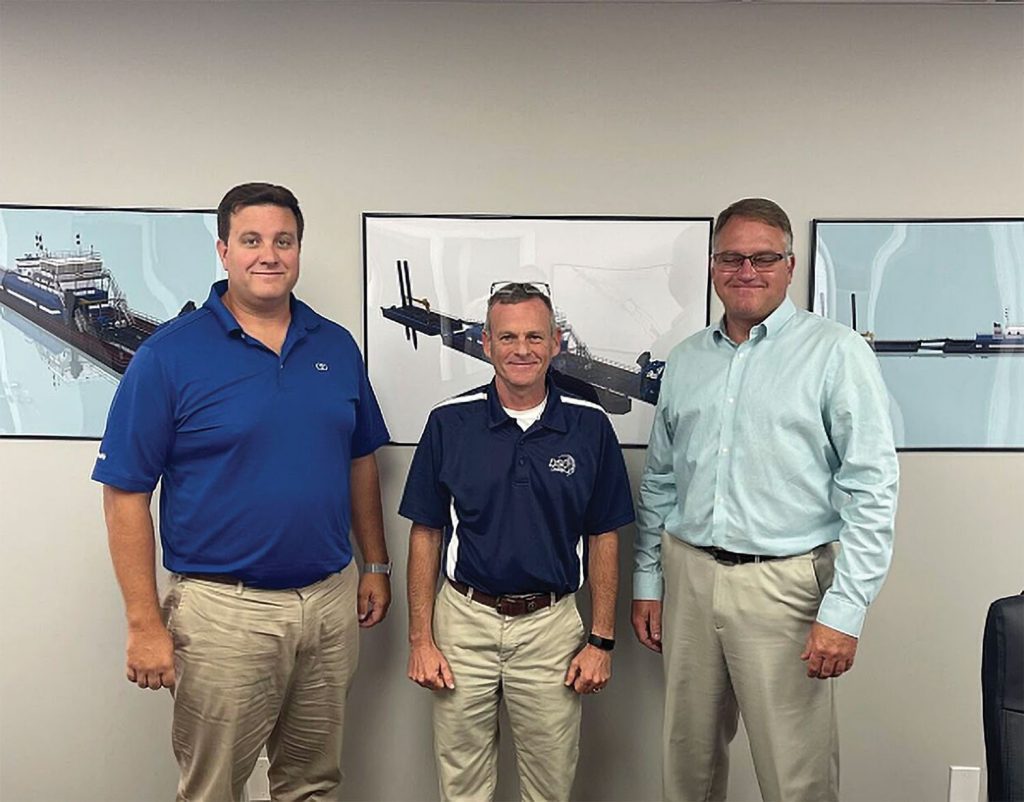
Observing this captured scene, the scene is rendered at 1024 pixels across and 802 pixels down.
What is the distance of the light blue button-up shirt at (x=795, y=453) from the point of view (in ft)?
6.11

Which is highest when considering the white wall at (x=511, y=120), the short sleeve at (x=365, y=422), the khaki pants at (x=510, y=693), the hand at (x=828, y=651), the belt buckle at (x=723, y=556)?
the white wall at (x=511, y=120)

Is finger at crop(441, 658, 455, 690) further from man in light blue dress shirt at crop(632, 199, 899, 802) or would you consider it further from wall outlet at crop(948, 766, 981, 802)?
wall outlet at crop(948, 766, 981, 802)

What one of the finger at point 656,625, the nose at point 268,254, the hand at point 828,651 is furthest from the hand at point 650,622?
the nose at point 268,254

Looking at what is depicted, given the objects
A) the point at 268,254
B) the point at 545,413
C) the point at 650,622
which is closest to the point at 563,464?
the point at 545,413

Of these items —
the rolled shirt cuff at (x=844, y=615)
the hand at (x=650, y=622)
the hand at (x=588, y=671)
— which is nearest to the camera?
the rolled shirt cuff at (x=844, y=615)

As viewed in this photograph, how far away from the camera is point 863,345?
1960mm

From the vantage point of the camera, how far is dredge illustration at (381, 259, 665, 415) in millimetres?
2457

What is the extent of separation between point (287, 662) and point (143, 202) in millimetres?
1364

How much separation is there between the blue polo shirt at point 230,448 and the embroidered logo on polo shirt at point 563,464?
53cm

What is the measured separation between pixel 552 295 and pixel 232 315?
907 mm

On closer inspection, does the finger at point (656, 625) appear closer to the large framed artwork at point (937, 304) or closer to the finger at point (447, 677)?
the finger at point (447, 677)

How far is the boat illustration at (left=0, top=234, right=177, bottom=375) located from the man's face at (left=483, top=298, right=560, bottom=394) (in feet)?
3.54

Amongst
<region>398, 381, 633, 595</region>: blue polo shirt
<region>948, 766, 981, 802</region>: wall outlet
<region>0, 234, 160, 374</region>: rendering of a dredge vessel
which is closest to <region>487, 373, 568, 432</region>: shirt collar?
<region>398, 381, 633, 595</region>: blue polo shirt

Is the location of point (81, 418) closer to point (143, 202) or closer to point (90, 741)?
point (143, 202)
